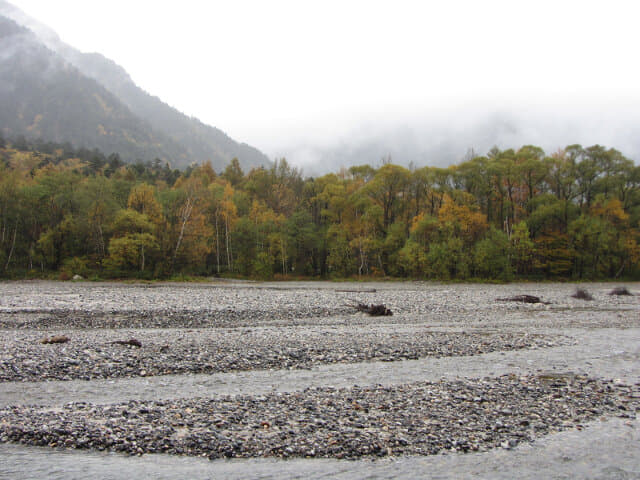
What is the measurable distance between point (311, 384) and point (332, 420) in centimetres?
303

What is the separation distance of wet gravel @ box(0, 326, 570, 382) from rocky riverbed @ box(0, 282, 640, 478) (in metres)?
0.08

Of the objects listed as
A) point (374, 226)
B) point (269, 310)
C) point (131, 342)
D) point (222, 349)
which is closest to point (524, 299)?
point (269, 310)

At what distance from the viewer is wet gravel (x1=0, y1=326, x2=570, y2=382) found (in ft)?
46.6

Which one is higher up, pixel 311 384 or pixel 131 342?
pixel 131 342

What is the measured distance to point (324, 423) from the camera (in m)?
9.67

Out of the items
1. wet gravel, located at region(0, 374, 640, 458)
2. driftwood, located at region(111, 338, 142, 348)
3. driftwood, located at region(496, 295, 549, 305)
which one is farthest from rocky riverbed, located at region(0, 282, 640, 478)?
driftwood, located at region(496, 295, 549, 305)

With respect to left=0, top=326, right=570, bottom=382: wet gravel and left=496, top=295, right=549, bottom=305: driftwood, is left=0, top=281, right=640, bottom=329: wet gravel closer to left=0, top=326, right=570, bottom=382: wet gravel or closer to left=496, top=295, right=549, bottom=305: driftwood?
left=496, top=295, right=549, bottom=305: driftwood

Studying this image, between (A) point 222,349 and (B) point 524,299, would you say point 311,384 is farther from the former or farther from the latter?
(B) point 524,299

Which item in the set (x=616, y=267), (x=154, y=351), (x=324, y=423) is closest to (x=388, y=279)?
(x=616, y=267)

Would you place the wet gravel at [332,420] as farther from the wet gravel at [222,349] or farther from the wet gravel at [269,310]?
the wet gravel at [269,310]

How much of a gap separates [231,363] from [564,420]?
10396mm

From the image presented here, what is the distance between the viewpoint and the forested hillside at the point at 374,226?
190 feet

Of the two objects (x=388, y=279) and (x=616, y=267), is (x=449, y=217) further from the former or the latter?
(x=616, y=267)

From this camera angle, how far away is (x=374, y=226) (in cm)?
6669
